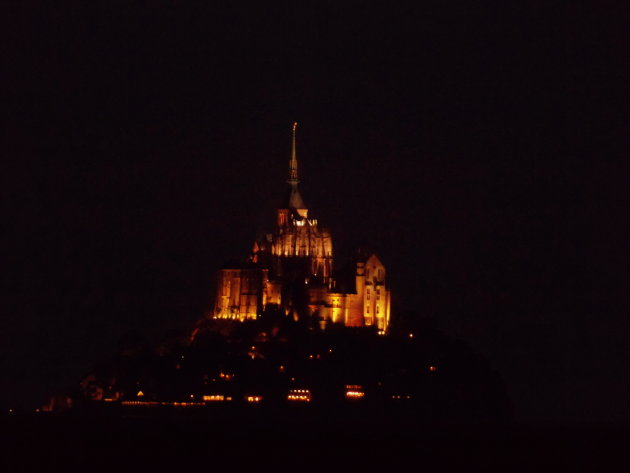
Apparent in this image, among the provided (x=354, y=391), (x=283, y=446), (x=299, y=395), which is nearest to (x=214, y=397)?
(x=299, y=395)

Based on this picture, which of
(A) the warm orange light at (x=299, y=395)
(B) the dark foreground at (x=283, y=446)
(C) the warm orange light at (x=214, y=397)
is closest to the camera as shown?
(B) the dark foreground at (x=283, y=446)

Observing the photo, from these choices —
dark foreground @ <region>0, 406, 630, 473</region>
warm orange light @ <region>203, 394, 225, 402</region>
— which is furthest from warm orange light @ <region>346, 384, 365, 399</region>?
warm orange light @ <region>203, 394, 225, 402</region>

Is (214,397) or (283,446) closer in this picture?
(283,446)

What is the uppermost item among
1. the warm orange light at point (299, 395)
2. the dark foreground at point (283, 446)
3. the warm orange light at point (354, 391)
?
the warm orange light at point (354, 391)

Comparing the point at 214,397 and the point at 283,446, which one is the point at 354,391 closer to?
the point at 214,397

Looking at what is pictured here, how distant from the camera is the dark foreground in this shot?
145 meters

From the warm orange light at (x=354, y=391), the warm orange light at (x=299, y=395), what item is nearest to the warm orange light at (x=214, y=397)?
the warm orange light at (x=299, y=395)

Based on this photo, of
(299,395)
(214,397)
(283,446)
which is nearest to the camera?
(283,446)

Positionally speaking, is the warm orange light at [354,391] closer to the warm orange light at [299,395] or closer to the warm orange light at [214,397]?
the warm orange light at [299,395]

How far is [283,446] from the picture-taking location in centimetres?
16450

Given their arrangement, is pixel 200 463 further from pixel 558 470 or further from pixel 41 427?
pixel 41 427

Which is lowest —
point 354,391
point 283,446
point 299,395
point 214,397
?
point 283,446

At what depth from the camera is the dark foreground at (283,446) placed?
145 m

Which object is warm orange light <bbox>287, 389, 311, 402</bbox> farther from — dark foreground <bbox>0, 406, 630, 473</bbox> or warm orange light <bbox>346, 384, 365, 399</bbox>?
warm orange light <bbox>346, 384, 365, 399</bbox>
